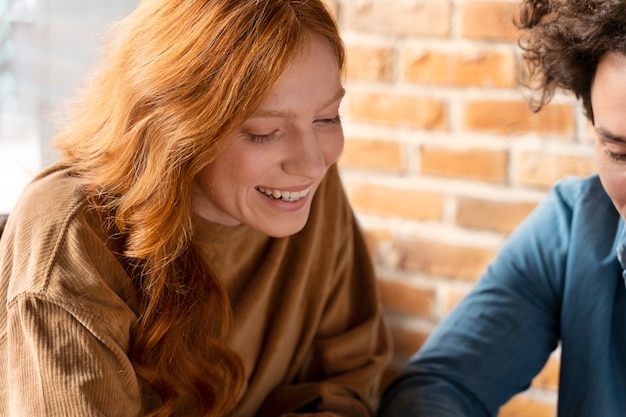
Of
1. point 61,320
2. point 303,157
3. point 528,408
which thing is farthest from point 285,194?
point 528,408

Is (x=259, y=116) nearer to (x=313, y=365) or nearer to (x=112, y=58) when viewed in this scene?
(x=112, y=58)

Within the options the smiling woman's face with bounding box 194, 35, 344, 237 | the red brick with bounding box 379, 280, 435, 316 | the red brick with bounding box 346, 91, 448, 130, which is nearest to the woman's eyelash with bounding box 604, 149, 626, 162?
the smiling woman's face with bounding box 194, 35, 344, 237

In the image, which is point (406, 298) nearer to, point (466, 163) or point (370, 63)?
point (466, 163)

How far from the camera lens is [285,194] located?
4.05ft

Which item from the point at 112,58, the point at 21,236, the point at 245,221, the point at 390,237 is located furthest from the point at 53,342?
the point at 390,237

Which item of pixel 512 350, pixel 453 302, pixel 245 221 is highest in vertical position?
pixel 245 221

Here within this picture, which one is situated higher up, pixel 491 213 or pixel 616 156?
pixel 616 156

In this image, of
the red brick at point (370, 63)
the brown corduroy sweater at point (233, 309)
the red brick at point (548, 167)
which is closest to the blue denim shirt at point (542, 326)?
the brown corduroy sweater at point (233, 309)

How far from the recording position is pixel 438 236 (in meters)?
1.82

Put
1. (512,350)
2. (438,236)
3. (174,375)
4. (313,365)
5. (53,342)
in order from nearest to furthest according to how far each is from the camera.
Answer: (53,342) < (174,375) < (512,350) < (313,365) < (438,236)

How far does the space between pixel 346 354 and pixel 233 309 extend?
23 centimetres

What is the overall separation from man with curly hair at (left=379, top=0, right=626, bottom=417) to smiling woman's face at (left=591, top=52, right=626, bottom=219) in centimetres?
2

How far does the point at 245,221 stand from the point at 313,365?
354 mm

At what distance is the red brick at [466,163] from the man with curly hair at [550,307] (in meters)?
0.34
